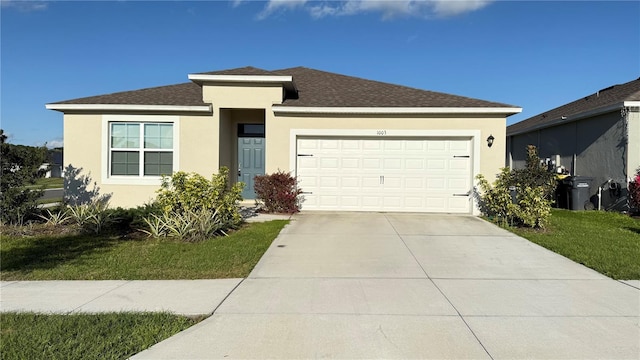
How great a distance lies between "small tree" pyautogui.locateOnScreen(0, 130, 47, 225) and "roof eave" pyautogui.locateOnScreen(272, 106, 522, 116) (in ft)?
19.9

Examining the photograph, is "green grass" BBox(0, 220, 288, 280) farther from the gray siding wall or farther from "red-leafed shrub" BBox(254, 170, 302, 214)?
the gray siding wall

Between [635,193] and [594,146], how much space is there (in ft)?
9.59

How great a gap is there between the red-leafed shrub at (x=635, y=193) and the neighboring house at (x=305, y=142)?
4.15m

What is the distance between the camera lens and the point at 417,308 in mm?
4820

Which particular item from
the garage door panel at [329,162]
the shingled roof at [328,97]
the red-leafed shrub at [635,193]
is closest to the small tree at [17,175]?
the shingled roof at [328,97]

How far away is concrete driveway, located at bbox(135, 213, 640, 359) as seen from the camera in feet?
12.6

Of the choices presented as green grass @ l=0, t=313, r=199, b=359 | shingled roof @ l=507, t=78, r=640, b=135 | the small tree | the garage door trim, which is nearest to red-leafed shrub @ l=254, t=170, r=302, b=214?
the garage door trim

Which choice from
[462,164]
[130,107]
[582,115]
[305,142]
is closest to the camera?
[462,164]

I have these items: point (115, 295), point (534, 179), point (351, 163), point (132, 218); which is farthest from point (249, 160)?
point (115, 295)

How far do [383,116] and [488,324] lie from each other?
8.49 metres

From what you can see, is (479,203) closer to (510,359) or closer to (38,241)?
(510,359)

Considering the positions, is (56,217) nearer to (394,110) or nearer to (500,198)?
(394,110)

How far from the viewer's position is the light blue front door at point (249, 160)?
14.0m

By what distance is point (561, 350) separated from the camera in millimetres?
3809
